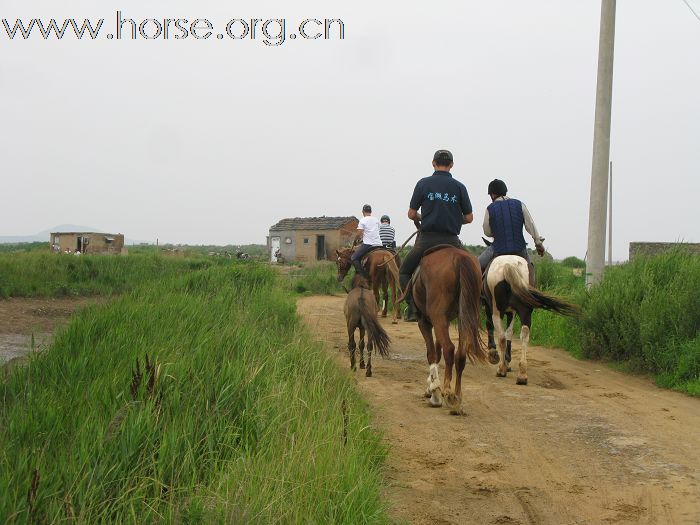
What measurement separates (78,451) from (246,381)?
5.42 feet

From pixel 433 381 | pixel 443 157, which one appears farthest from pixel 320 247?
pixel 433 381

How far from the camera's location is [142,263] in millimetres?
28391

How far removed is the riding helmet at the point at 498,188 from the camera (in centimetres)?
1057

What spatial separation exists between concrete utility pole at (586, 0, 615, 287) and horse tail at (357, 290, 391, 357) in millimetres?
5153

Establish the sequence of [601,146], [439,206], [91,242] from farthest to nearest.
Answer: [91,242]
[601,146]
[439,206]

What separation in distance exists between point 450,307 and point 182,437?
14.4 ft

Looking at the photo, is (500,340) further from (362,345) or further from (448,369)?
(448,369)

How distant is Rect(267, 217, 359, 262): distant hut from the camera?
5631 centimetres

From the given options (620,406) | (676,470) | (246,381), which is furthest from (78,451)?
(620,406)

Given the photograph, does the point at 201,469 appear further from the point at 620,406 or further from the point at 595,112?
the point at 595,112

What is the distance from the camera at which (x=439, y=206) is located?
340 inches

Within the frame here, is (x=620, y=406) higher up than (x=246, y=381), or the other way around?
(x=246, y=381)

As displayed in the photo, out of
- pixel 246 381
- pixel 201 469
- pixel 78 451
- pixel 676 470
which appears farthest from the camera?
pixel 676 470

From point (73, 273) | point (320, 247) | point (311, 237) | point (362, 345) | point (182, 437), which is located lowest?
point (362, 345)
